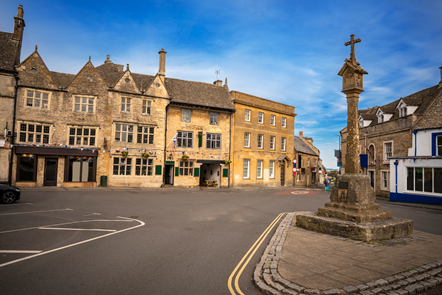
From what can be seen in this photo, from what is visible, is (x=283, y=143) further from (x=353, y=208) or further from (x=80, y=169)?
(x=353, y=208)

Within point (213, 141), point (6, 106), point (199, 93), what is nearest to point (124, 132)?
point (6, 106)

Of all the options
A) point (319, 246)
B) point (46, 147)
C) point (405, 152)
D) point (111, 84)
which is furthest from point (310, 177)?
point (319, 246)

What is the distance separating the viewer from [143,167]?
29.2 meters

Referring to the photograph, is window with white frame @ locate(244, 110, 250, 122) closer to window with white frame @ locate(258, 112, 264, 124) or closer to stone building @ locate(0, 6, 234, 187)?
window with white frame @ locate(258, 112, 264, 124)

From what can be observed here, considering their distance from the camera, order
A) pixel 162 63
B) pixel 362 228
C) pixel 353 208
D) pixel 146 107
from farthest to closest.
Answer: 1. pixel 162 63
2. pixel 146 107
3. pixel 353 208
4. pixel 362 228

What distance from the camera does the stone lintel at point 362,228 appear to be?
8523mm

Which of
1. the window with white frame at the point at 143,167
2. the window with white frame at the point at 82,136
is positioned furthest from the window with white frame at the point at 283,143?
the window with white frame at the point at 82,136

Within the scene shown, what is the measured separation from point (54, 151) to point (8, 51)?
1005 cm

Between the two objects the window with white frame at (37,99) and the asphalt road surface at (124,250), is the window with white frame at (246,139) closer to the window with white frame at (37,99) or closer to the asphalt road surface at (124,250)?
the window with white frame at (37,99)

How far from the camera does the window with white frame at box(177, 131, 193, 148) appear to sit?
→ 3138 cm

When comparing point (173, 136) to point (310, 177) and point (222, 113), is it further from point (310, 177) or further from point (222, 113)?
point (310, 177)

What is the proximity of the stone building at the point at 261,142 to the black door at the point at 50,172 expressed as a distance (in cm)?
1878

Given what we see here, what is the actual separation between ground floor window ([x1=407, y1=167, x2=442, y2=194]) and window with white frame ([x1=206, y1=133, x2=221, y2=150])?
19307 mm

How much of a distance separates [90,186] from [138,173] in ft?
15.2
